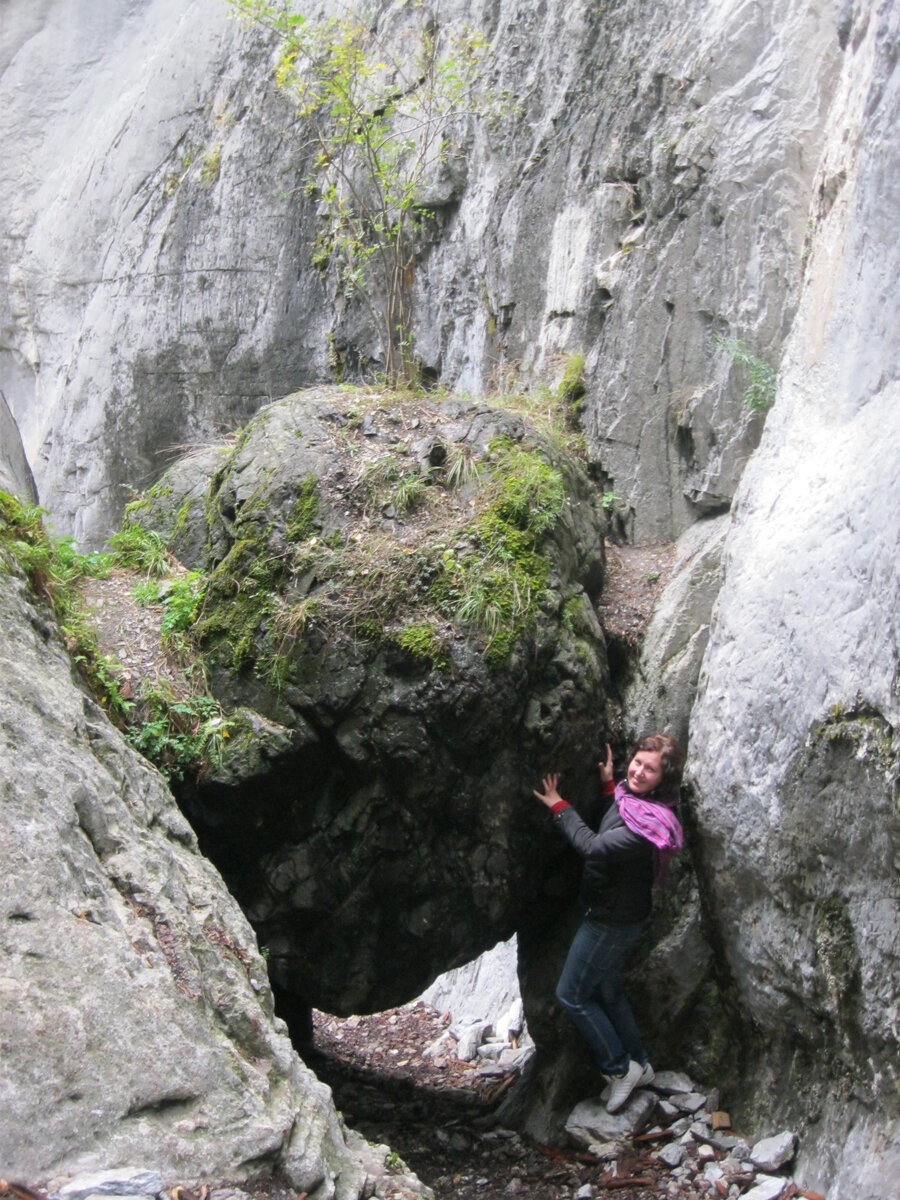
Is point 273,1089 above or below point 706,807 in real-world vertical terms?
below

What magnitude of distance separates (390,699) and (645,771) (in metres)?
1.43

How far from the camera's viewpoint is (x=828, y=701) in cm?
504

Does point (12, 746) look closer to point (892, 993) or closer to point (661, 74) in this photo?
point (892, 993)

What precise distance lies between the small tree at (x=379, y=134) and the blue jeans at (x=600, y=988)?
15.8ft

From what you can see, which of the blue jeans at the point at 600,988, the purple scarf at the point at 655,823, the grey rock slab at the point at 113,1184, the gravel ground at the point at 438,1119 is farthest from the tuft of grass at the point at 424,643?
the grey rock slab at the point at 113,1184

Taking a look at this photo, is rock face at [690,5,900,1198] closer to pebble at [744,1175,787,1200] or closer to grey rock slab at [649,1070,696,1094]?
pebble at [744,1175,787,1200]

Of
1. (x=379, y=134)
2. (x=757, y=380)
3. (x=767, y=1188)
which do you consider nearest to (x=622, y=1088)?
(x=767, y=1188)

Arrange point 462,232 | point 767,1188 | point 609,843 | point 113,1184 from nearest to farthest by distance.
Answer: point 113,1184 < point 767,1188 < point 609,843 < point 462,232

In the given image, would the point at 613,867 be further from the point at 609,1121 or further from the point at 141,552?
the point at 141,552

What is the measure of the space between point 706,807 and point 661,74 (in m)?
5.89

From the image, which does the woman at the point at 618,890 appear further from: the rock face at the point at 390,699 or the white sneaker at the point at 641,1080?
the rock face at the point at 390,699

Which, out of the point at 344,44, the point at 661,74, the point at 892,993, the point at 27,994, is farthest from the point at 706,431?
the point at 27,994

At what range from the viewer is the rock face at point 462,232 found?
7.61m

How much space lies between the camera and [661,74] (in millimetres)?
8477
